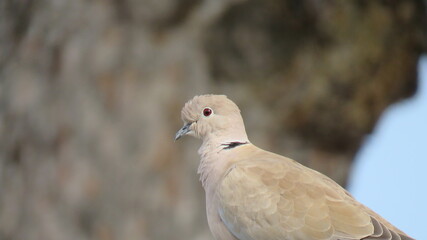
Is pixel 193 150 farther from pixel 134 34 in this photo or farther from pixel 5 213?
pixel 5 213

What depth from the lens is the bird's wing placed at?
573cm

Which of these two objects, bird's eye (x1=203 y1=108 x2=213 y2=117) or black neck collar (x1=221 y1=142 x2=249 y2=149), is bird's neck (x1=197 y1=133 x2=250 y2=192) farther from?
bird's eye (x1=203 y1=108 x2=213 y2=117)

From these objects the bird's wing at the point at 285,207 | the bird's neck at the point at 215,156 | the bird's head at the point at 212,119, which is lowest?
the bird's wing at the point at 285,207

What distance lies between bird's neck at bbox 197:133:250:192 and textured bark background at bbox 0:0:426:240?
3635mm

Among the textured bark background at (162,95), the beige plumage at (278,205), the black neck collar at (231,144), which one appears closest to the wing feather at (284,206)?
the beige plumage at (278,205)

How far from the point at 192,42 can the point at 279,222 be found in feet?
14.7

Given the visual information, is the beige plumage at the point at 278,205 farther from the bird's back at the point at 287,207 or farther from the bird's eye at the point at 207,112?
the bird's eye at the point at 207,112

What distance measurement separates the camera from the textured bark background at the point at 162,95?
9977mm

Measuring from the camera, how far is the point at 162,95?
10203mm

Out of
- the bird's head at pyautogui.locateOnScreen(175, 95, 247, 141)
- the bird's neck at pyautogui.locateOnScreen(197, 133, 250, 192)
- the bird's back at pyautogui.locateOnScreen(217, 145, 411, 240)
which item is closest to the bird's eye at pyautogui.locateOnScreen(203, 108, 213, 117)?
the bird's head at pyautogui.locateOnScreen(175, 95, 247, 141)

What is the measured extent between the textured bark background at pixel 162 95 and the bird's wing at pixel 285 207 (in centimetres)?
398

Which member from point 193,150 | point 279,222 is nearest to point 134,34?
point 193,150

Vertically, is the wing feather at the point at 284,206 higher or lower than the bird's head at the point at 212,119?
lower

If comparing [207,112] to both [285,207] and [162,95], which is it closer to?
[285,207]
